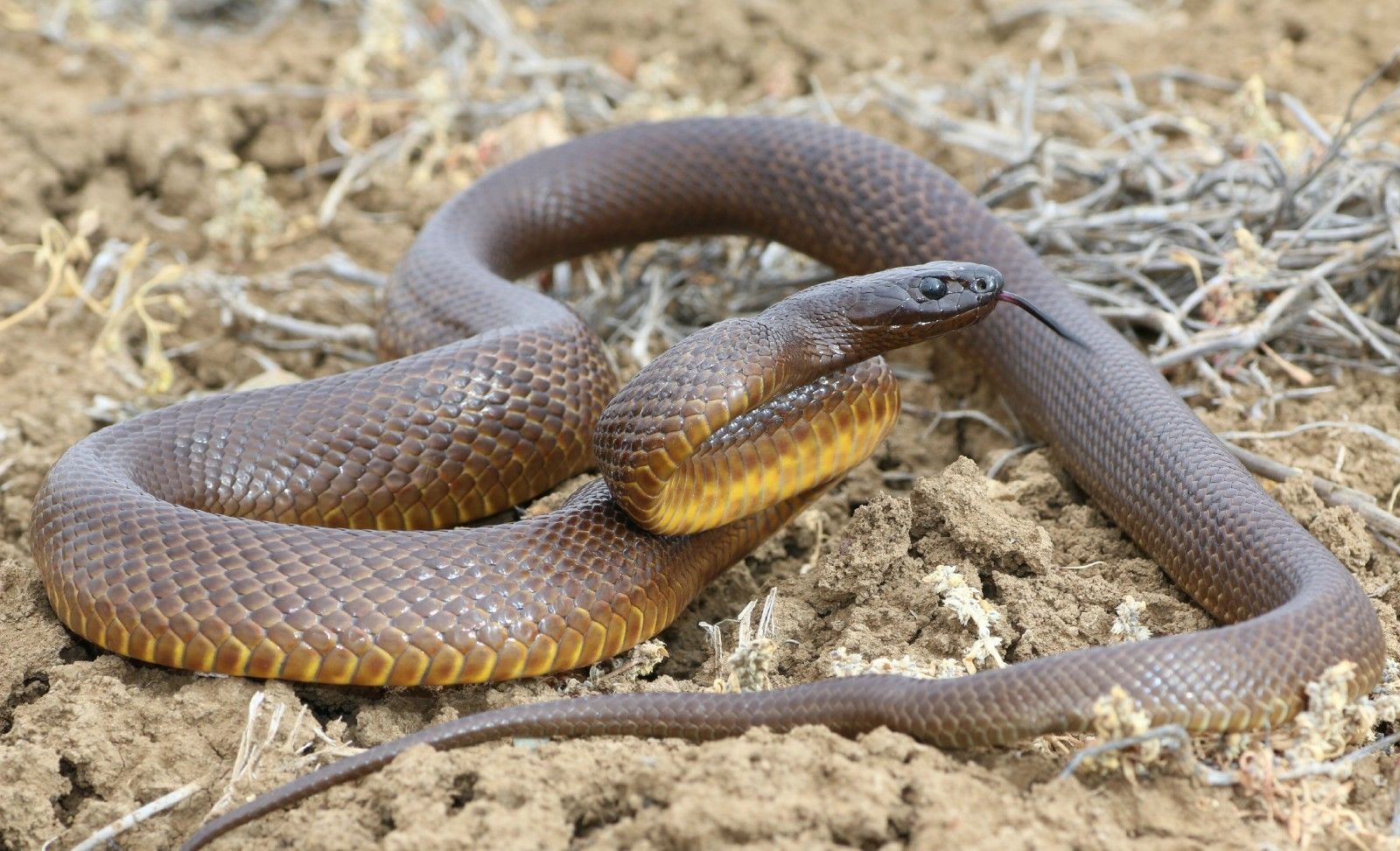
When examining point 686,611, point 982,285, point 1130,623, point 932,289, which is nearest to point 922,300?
point 932,289

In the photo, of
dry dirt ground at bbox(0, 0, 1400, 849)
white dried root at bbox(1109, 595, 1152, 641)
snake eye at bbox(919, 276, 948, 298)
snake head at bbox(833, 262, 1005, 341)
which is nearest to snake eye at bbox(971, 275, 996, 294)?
snake head at bbox(833, 262, 1005, 341)

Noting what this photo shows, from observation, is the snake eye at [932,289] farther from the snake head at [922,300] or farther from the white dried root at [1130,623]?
the white dried root at [1130,623]

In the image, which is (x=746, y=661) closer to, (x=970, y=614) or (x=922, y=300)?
(x=970, y=614)

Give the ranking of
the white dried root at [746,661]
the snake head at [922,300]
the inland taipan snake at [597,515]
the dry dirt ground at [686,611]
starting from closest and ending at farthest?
the dry dirt ground at [686,611] → the inland taipan snake at [597,515] → the white dried root at [746,661] → the snake head at [922,300]

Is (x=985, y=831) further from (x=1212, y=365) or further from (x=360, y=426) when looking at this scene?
(x=1212, y=365)

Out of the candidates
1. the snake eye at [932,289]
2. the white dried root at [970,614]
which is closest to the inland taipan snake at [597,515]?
the snake eye at [932,289]

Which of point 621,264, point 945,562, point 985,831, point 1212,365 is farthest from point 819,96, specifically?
point 985,831
